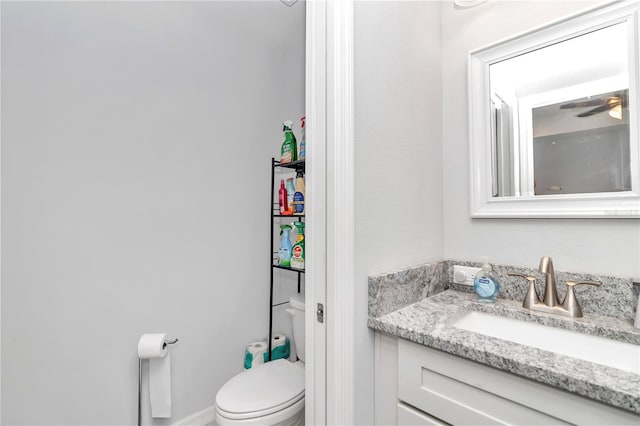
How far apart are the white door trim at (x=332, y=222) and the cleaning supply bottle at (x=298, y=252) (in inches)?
25.7

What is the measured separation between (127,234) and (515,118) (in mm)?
1787

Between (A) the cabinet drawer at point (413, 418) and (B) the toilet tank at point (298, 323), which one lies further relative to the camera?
(B) the toilet tank at point (298, 323)

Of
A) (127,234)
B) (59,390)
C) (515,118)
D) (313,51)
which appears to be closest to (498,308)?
(515,118)

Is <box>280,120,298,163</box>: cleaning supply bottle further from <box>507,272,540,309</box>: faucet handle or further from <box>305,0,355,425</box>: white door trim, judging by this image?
<box>507,272,540,309</box>: faucet handle

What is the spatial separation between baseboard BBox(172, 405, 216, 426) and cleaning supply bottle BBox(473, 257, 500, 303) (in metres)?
1.54

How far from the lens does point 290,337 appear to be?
1869 millimetres

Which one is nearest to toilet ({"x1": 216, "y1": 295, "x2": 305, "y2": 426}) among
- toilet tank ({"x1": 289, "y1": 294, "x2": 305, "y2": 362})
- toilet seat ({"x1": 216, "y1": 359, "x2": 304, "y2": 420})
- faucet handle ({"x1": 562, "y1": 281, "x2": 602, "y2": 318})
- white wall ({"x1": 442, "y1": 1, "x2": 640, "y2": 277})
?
toilet seat ({"x1": 216, "y1": 359, "x2": 304, "y2": 420})

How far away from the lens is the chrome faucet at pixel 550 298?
2.82ft

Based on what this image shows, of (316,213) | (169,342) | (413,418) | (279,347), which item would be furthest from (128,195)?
(413,418)

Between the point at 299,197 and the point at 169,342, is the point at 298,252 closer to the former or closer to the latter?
the point at 299,197

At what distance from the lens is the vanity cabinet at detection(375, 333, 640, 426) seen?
57 centimetres

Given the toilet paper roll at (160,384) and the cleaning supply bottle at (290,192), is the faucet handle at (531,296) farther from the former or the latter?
the toilet paper roll at (160,384)

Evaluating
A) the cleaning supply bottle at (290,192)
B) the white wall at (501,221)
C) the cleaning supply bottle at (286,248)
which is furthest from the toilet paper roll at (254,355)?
the white wall at (501,221)

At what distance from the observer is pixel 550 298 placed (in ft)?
2.97
